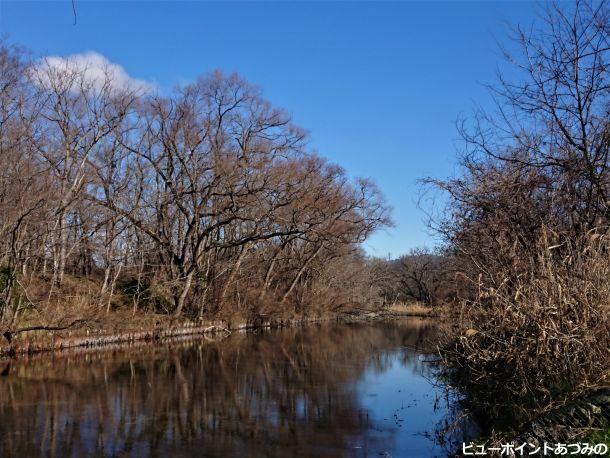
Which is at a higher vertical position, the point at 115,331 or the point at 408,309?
the point at 408,309

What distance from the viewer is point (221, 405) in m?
11.5

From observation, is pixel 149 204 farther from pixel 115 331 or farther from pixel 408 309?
pixel 408 309

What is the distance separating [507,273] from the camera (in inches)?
368

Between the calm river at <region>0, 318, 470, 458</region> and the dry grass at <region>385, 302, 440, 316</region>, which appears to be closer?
the calm river at <region>0, 318, 470, 458</region>

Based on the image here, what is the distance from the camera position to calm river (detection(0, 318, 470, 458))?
8695 millimetres

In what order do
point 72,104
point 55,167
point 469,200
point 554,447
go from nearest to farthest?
point 554,447
point 469,200
point 55,167
point 72,104

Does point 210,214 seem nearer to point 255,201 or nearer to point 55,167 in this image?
point 255,201

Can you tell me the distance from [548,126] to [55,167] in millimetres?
18272

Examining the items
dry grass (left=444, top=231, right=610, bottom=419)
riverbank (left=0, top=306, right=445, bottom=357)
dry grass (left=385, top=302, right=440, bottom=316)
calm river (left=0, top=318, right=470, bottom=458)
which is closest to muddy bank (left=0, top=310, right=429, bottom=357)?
riverbank (left=0, top=306, right=445, bottom=357)

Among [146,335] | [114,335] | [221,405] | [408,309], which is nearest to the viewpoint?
[221,405]

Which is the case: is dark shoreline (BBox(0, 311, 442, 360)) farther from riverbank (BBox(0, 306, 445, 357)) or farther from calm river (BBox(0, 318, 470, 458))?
calm river (BBox(0, 318, 470, 458))

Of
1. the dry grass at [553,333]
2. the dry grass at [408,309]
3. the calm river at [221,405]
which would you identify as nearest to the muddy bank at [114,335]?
the calm river at [221,405]

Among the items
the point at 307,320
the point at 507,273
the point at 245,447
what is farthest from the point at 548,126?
the point at 307,320

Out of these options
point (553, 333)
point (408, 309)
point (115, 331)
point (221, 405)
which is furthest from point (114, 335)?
point (408, 309)
